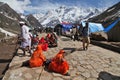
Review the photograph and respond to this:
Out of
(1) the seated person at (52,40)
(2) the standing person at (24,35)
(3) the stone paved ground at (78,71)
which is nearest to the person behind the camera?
(3) the stone paved ground at (78,71)

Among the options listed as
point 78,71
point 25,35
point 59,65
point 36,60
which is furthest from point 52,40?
point 59,65

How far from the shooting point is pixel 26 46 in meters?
10.2

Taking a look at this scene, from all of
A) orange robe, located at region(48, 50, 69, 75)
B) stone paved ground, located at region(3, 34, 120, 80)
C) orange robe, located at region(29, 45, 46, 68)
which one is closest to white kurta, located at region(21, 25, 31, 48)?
stone paved ground, located at region(3, 34, 120, 80)

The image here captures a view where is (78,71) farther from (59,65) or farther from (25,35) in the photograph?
(25,35)

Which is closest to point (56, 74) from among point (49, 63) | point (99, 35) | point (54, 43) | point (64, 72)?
point (64, 72)

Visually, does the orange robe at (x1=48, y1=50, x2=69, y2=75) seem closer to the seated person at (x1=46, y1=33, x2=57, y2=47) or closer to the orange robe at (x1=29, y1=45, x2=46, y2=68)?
the orange robe at (x1=29, y1=45, x2=46, y2=68)

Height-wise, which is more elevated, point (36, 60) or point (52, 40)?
point (52, 40)

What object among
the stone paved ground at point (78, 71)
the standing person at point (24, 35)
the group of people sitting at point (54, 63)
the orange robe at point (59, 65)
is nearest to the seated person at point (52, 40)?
the standing person at point (24, 35)

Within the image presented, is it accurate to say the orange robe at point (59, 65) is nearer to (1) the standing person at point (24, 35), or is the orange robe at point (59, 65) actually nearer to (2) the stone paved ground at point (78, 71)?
(2) the stone paved ground at point (78, 71)

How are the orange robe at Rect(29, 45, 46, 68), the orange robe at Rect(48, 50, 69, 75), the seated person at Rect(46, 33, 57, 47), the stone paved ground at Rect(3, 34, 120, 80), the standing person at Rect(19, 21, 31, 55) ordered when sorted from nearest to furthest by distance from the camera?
the stone paved ground at Rect(3, 34, 120, 80) → the orange robe at Rect(48, 50, 69, 75) → the orange robe at Rect(29, 45, 46, 68) → the standing person at Rect(19, 21, 31, 55) → the seated person at Rect(46, 33, 57, 47)

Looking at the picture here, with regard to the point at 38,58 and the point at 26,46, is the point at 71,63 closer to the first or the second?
the point at 38,58

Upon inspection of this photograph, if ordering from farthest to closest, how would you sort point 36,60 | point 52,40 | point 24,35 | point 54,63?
point 52,40 → point 24,35 → point 36,60 → point 54,63

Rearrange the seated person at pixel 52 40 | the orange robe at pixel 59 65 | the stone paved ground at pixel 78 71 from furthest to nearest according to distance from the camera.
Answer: the seated person at pixel 52 40 → the orange robe at pixel 59 65 → the stone paved ground at pixel 78 71

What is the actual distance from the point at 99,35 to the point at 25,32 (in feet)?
36.7
